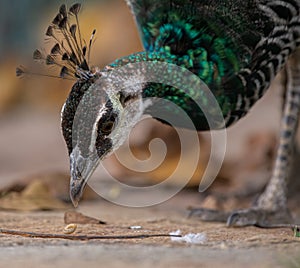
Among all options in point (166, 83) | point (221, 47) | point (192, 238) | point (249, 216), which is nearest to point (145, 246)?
point (192, 238)

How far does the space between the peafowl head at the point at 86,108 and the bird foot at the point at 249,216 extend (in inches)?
27.8

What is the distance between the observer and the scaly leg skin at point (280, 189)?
3519mm

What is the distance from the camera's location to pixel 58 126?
23.4 ft

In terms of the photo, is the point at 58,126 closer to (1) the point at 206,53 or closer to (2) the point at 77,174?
(1) the point at 206,53

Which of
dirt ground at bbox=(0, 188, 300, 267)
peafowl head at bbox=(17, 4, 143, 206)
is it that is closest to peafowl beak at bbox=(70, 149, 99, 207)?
peafowl head at bbox=(17, 4, 143, 206)

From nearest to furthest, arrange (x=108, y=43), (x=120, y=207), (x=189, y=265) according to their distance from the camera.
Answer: (x=189, y=265) < (x=120, y=207) < (x=108, y=43)

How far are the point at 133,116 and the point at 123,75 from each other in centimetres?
19

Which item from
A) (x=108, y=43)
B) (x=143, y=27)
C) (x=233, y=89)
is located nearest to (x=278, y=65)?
(x=233, y=89)

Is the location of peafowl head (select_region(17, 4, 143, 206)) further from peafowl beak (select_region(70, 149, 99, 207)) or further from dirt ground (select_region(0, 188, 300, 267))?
dirt ground (select_region(0, 188, 300, 267))

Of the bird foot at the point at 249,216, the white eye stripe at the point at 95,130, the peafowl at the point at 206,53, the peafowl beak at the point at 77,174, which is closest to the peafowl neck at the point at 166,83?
the peafowl at the point at 206,53

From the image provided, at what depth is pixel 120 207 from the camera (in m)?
4.15

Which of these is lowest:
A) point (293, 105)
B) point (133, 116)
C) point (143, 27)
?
point (293, 105)

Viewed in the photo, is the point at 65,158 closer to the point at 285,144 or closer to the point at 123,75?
the point at 285,144

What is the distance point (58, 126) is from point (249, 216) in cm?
388
